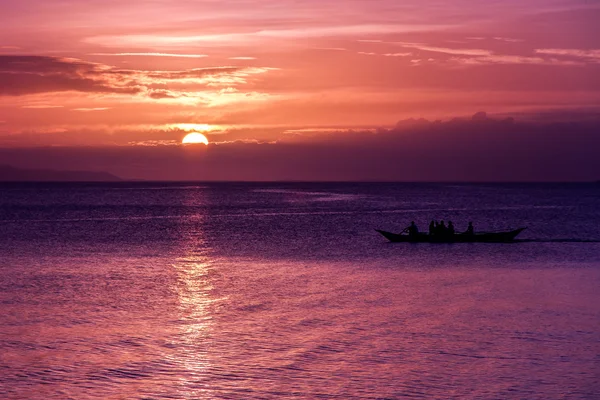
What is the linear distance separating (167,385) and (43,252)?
3895 centimetres

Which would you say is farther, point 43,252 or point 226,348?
point 43,252

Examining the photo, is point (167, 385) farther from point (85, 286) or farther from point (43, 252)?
point (43, 252)

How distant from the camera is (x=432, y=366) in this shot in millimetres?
21219

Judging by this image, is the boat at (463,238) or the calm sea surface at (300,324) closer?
the calm sea surface at (300,324)

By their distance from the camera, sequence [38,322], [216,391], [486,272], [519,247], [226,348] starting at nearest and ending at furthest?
[216,391] < [226,348] < [38,322] < [486,272] < [519,247]

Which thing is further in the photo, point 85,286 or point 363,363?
point 85,286

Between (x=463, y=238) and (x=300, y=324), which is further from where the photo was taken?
(x=463, y=238)

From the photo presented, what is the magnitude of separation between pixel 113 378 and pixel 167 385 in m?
1.64

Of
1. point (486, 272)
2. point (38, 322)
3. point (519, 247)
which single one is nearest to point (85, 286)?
point (38, 322)

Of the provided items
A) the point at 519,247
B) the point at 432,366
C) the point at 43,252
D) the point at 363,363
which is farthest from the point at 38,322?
the point at 519,247

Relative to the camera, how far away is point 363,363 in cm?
2150

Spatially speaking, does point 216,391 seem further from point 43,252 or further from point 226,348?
point 43,252

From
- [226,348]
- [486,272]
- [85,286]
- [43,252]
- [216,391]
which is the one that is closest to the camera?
[216,391]

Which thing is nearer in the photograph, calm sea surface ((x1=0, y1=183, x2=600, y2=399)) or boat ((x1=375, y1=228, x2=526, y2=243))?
calm sea surface ((x1=0, y1=183, x2=600, y2=399))
